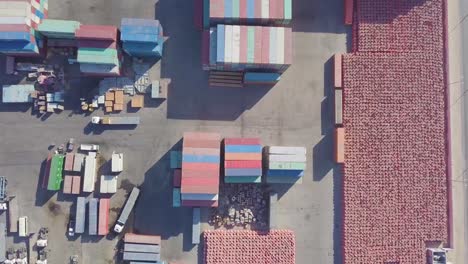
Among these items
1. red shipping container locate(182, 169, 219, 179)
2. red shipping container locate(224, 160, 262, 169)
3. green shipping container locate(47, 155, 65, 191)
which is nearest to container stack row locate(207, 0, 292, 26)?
red shipping container locate(224, 160, 262, 169)

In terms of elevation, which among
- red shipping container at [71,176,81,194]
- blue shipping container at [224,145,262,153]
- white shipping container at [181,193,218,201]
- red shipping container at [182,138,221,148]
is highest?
red shipping container at [182,138,221,148]

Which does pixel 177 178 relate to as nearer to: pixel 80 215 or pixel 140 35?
pixel 80 215

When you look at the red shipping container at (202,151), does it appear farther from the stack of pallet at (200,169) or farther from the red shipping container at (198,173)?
the red shipping container at (198,173)

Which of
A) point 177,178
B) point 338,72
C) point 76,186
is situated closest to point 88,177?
point 76,186

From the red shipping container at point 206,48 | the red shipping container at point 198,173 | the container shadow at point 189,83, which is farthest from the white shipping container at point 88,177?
the red shipping container at point 206,48

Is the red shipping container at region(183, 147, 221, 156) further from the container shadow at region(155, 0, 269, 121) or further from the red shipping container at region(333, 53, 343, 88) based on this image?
the red shipping container at region(333, 53, 343, 88)

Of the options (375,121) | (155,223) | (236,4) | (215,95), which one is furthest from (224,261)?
(236,4)
